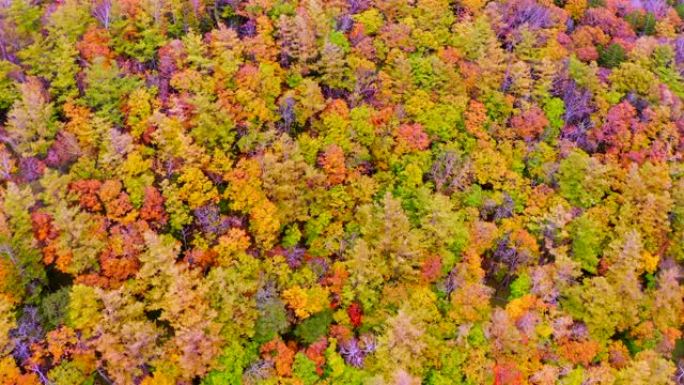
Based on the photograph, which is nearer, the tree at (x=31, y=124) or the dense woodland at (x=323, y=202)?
the dense woodland at (x=323, y=202)

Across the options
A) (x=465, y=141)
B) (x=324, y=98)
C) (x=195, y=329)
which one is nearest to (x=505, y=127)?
(x=465, y=141)

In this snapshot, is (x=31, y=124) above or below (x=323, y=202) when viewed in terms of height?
above

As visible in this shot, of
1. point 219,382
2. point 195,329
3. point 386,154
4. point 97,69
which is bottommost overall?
point 219,382

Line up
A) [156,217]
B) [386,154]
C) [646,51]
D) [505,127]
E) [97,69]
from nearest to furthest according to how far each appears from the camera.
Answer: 1. [156,217]
2. [97,69]
3. [386,154]
4. [505,127]
5. [646,51]

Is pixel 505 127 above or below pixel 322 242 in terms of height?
above

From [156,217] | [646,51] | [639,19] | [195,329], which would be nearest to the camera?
[195,329]

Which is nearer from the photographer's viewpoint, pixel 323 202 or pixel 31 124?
pixel 31 124

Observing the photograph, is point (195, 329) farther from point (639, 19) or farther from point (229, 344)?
point (639, 19)

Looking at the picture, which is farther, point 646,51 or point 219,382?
point 646,51
